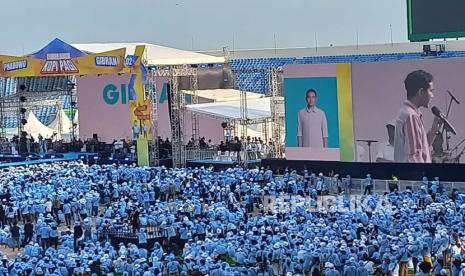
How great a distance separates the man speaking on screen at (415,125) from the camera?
3084cm

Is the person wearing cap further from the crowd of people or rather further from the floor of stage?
the floor of stage

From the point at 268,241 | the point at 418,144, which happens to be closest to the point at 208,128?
the point at 418,144

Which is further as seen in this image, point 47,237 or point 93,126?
point 93,126

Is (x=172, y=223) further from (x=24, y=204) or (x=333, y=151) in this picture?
(x=333, y=151)

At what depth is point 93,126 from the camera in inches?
1694

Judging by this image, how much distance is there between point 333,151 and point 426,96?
3543mm

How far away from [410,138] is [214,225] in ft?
35.3

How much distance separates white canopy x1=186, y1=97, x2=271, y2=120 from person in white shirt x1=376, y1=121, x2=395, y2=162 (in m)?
5.29

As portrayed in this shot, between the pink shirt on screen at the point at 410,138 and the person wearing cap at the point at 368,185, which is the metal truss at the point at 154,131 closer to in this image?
the pink shirt on screen at the point at 410,138

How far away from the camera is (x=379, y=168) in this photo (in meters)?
31.5

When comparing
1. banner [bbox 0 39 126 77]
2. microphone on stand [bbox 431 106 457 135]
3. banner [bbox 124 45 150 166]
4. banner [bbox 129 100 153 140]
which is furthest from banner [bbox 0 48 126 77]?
microphone on stand [bbox 431 106 457 135]

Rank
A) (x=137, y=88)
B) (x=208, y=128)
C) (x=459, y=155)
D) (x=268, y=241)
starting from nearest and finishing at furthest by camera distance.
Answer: (x=268, y=241)
(x=459, y=155)
(x=137, y=88)
(x=208, y=128)

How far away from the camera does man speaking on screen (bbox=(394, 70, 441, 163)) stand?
30.8m

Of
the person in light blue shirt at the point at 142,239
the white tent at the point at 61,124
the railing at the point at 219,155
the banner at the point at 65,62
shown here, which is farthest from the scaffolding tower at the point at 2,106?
the person in light blue shirt at the point at 142,239
